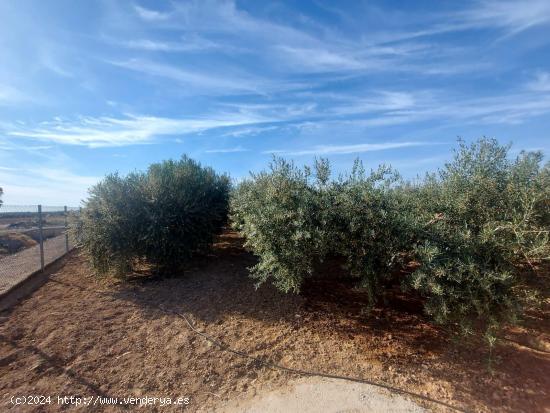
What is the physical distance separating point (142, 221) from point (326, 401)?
550cm

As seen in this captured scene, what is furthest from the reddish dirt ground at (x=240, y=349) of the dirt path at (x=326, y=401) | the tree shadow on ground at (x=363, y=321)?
the dirt path at (x=326, y=401)

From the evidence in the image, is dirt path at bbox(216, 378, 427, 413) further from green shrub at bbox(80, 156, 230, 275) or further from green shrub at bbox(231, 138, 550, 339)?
green shrub at bbox(80, 156, 230, 275)

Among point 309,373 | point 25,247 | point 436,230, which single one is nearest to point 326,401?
point 309,373

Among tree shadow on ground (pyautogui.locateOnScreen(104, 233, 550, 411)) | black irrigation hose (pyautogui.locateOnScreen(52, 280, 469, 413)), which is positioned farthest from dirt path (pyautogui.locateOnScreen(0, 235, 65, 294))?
black irrigation hose (pyautogui.locateOnScreen(52, 280, 469, 413))

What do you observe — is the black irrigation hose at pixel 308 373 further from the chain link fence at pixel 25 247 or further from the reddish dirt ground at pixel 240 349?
the chain link fence at pixel 25 247

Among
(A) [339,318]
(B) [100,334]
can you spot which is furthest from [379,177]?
(B) [100,334]

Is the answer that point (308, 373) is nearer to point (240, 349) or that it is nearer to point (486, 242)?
point (240, 349)

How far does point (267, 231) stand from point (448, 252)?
8.19 feet

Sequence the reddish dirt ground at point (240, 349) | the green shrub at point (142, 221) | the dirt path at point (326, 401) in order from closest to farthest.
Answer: the dirt path at point (326, 401), the reddish dirt ground at point (240, 349), the green shrub at point (142, 221)

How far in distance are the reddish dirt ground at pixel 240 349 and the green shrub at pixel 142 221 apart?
1043 mm

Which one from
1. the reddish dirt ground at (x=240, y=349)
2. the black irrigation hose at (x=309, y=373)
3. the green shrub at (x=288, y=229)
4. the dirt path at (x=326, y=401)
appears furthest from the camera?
the green shrub at (x=288, y=229)

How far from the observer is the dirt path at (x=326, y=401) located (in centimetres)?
365

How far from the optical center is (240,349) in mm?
4777

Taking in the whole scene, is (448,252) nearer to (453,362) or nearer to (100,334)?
(453,362)
